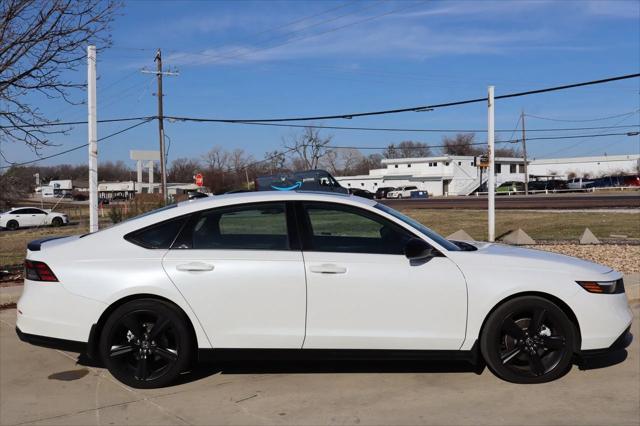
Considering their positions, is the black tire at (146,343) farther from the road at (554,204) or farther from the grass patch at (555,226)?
the road at (554,204)

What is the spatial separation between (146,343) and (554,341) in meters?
3.14

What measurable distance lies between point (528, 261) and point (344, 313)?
151 cm

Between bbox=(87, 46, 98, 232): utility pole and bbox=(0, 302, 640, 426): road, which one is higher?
bbox=(87, 46, 98, 232): utility pole

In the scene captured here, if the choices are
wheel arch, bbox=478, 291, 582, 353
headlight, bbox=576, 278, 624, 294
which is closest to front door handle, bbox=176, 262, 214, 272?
wheel arch, bbox=478, 291, 582, 353

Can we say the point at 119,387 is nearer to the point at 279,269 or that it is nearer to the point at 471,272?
the point at 279,269

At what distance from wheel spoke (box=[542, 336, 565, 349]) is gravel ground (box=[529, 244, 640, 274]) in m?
5.96

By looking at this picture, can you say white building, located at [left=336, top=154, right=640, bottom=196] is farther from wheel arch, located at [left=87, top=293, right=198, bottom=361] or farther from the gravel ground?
wheel arch, located at [left=87, top=293, right=198, bottom=361]

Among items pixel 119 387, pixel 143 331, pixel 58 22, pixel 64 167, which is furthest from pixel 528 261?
pixel 64 167

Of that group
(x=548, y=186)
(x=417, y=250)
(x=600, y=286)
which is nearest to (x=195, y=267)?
(x=417, y=250)

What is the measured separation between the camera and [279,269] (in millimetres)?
4430

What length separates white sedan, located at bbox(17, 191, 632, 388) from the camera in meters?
4.42

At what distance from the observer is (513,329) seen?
4492 mm

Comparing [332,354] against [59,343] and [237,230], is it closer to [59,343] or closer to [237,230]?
[237,230]

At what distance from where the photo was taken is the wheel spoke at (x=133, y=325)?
444cm
